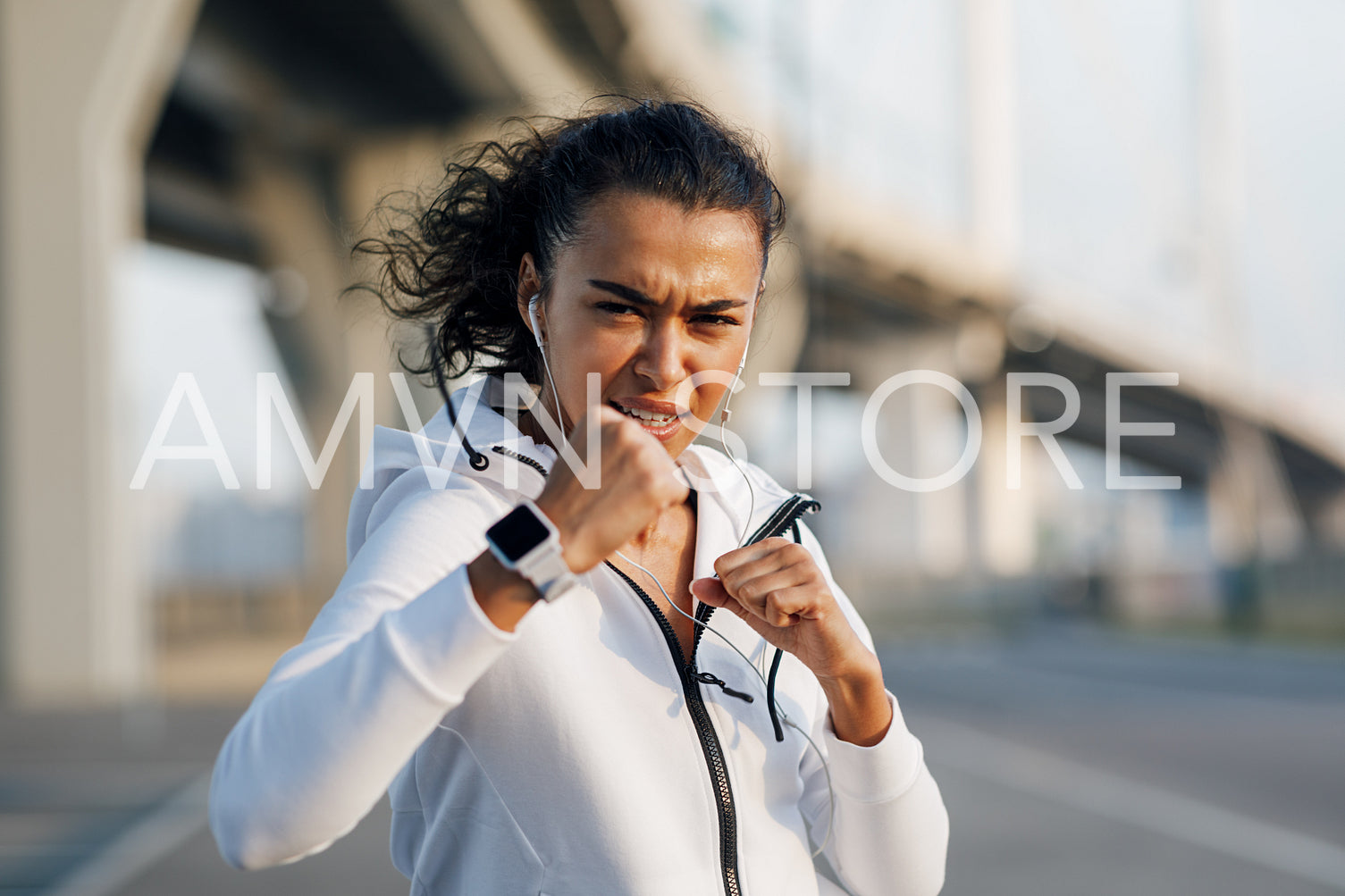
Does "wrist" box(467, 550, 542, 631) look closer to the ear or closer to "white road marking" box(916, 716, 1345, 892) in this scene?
the ear

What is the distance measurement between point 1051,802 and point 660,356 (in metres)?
7.66

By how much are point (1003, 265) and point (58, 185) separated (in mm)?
26068

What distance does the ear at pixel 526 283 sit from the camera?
1.84 metres

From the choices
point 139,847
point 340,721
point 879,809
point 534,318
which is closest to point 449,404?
point 534,318

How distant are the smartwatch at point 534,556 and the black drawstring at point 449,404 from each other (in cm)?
41

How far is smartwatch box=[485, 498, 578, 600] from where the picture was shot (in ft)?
4.20

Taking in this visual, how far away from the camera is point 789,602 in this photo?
1583 millimetres

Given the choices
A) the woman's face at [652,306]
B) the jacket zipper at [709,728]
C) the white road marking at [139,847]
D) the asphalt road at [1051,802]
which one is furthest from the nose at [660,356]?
the white road marking at [139,847]

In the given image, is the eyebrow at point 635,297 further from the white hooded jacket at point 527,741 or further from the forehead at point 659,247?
the white hooded jacket at point 527,741

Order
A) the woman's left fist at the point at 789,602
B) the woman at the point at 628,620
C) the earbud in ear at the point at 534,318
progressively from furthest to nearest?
the earbud in ear at the point at 534,318
the woman's left fist at the point at 789,602
the woman at the point at 628,620

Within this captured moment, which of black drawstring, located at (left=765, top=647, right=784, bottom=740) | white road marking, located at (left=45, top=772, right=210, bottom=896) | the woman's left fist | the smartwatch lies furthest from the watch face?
white road marking, located at (left=45, top=772, right=210, bottom=896)

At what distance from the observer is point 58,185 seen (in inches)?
611

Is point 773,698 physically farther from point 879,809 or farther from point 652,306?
point 652,306

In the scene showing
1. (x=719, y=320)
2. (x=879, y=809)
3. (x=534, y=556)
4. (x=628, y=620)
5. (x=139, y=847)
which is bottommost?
(x=139, y=847)
